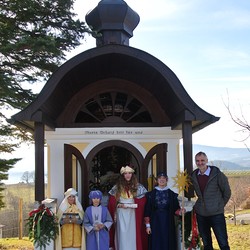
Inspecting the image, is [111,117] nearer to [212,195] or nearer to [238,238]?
[212,195]

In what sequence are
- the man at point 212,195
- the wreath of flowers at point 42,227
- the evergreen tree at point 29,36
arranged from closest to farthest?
1. the man at point 212,195
2. the wreath of flowers at point 42,227
3. the evergreen tree at point 29,36

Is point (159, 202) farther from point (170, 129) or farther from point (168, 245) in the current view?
point (170, 129)

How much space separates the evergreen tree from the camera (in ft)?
38.5

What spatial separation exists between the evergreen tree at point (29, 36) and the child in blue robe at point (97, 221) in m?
4.81

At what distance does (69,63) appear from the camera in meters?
8.30

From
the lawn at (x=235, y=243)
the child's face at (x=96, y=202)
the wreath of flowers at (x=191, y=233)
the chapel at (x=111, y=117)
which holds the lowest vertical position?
the lawn at (x=235, y=243)

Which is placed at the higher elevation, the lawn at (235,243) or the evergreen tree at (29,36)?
the evergreen tree at (29,36)

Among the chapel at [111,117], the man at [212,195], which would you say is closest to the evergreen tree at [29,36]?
the chapel at [111,117]

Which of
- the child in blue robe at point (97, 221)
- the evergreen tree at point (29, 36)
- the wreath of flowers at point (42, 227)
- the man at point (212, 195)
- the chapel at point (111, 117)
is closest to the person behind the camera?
the man at point (212, 195)

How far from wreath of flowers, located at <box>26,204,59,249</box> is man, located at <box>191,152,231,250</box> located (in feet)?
8.21

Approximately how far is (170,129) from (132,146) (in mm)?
893

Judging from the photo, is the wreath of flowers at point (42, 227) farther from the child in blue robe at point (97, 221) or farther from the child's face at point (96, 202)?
Answer: the child's face at point (96, 202)

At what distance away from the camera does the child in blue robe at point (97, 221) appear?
796cm

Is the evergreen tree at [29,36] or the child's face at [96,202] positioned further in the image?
the evergreen tree at [29,36]
